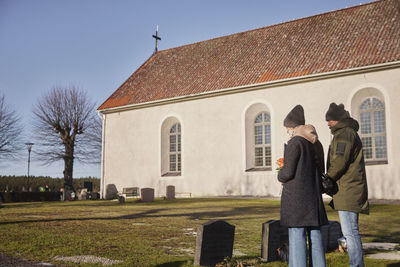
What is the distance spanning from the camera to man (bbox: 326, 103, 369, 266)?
15.1 ft

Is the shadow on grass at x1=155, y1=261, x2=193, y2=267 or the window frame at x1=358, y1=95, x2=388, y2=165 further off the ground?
the window frame at x1=358, y1=95, x2=388, y2=165

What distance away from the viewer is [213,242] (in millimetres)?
5520

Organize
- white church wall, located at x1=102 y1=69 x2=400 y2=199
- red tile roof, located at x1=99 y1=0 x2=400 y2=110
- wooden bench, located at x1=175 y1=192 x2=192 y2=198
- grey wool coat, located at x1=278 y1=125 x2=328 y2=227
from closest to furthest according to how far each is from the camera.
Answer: grey wool coat, located at x1=278 y1=125 x2=328 y2=227, white church wall, located at x1=102 y1=69 x2=400 y2=199, red tile roof, located at x1=99 y1=0 x2=400 y2=110, wooden bench, located at x1=175 y1=192 x2=192 y2=198

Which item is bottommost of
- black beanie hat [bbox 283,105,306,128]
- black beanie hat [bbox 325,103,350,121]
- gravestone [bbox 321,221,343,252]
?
gravestone [bbox 321,221,343,252]

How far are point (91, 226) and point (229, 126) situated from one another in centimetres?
1255

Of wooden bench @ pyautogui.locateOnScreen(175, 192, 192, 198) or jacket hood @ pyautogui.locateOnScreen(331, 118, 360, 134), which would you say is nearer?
jacket hood @ pyautogui.locateOnScreen(331, 118, 360, 134)

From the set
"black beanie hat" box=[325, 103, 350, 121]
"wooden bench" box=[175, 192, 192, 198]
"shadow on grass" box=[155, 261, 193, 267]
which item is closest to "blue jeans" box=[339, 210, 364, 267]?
"black beanie hat" box=[325, 103, 350, 121]

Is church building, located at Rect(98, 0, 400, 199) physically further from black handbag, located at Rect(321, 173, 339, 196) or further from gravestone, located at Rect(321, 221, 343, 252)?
black handbag, located at Rect(321, 173, 339, 196)

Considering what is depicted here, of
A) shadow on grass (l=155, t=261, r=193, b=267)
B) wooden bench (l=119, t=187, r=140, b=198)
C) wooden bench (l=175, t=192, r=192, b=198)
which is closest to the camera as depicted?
shadow on grass (l=155, t=261, r=193, b=267)

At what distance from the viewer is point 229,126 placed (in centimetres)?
2100

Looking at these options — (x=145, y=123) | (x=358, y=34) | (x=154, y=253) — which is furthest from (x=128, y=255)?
(x=145, y=123)

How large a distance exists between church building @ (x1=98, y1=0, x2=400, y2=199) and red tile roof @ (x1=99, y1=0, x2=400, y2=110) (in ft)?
0.21

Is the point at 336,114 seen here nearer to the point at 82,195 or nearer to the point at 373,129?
the point at 373,129

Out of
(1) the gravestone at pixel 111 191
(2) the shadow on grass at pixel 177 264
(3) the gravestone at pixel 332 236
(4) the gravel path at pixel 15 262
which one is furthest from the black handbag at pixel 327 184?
(1) the gravestone at pixel 111 191
